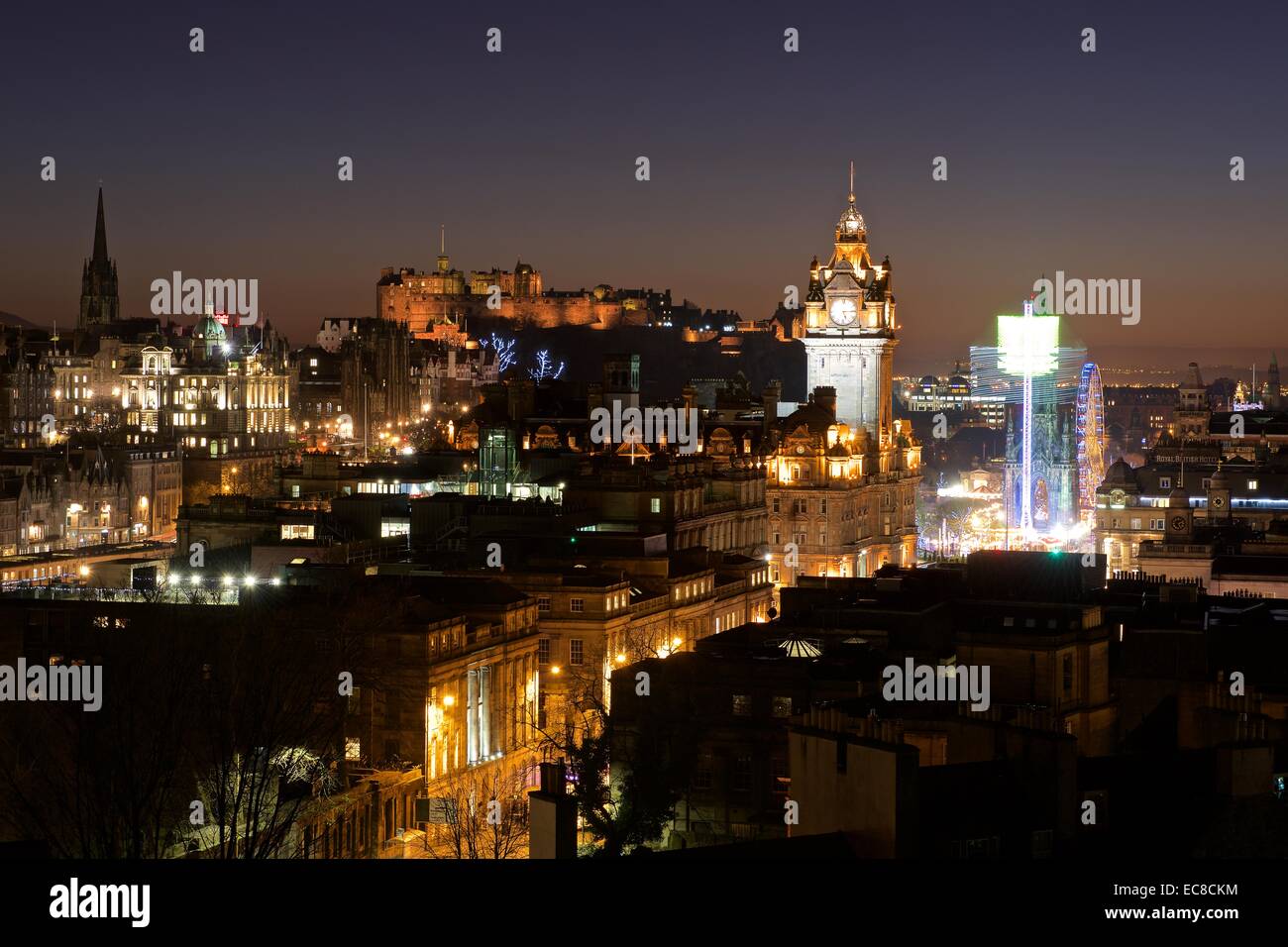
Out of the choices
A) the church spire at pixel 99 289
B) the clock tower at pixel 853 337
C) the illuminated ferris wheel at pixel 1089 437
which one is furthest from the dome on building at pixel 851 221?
the church spire at pixel 99 289

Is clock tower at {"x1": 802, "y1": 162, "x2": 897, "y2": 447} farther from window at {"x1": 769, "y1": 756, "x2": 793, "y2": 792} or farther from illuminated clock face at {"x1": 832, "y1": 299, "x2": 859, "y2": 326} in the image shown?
window at {"x1": 769, "y1": 756, "x2": 793, "y2": 792}

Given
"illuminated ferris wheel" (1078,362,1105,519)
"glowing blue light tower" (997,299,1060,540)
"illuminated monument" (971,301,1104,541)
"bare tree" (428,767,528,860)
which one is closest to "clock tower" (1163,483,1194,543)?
"bare tree" (428,767,528,860)

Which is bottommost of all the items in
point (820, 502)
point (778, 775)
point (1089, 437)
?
point (778, 775)

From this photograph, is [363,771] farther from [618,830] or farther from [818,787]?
[818,787]

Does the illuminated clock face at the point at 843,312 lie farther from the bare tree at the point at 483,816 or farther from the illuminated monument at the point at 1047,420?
the bare tree at the point at 483,816

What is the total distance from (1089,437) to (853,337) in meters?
32.8

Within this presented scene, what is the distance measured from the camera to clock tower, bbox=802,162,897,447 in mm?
109562

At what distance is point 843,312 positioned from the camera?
110 meters

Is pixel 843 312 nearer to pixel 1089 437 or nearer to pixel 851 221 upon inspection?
pixel 851 221

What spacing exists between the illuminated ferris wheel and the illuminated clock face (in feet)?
86.5

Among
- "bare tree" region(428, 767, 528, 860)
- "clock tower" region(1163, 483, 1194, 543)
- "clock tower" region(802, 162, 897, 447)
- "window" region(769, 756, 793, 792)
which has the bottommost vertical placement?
"bare tree" region(428, 767, 528, 860)

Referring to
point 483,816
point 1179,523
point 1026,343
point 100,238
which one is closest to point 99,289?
point 100,238

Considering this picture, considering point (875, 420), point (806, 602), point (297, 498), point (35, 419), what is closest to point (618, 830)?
point (806, 602)

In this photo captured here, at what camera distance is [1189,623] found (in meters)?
43.3
